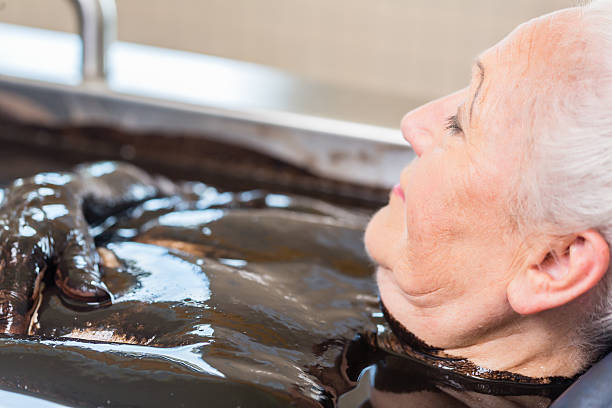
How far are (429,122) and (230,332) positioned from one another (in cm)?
44

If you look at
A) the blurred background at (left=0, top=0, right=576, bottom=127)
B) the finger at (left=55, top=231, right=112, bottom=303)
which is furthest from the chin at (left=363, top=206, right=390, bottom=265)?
the blurred background at (left=0, top=0, right=576, bottom=127)

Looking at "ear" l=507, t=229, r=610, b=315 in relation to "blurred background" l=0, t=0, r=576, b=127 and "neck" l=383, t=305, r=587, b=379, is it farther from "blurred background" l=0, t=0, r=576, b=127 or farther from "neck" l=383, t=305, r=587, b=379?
"blurred background" l=0, t=0, r=576, b=127

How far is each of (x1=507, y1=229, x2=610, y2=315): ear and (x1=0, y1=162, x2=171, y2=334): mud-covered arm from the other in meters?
0.63

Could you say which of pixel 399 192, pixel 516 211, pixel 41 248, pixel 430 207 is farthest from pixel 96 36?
pixel 516 211

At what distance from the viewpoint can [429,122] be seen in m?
1.02

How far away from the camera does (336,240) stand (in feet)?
4.60

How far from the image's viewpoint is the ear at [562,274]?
80 cm

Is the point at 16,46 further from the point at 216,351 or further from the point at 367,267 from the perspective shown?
the point at 216,351

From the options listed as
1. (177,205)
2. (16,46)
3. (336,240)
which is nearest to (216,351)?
(336,240)

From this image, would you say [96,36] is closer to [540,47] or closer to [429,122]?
[429,122]

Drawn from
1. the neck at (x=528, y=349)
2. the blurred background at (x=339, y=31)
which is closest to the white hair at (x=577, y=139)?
the neck at (x=528, y=349)

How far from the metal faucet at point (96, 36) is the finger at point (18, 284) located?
1.27 meters

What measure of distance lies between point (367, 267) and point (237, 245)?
0.27 metres

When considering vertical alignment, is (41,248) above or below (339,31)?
below
